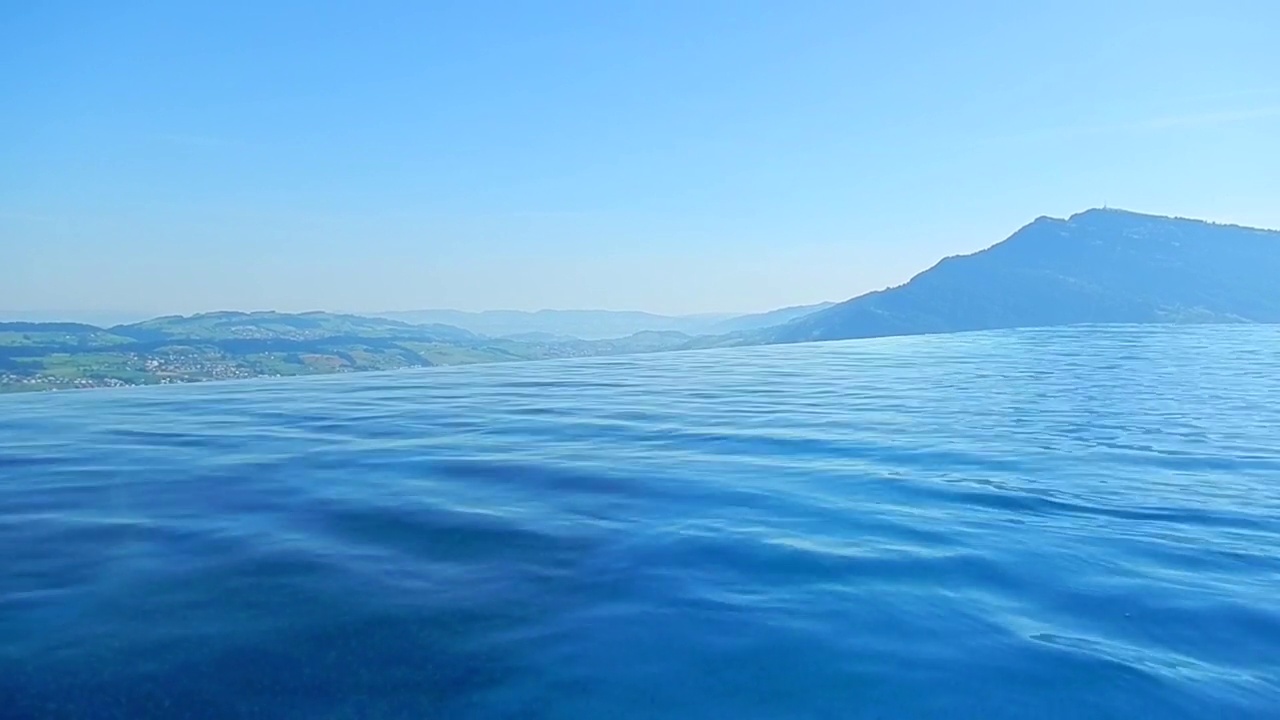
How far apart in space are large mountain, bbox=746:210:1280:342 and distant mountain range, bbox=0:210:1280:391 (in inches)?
15.1

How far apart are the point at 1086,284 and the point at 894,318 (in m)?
44.4

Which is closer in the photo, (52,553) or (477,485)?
(52,553)

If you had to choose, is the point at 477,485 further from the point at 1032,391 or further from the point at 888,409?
the point at 1032,391

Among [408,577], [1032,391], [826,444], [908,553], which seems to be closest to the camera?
[408,577]

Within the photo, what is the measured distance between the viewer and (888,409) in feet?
28.2

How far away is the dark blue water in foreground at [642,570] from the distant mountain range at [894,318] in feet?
88.2

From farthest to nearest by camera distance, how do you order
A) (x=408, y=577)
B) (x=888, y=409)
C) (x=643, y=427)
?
(x=888, y=409) < (x=643, y=427) < (x=408, y=577)

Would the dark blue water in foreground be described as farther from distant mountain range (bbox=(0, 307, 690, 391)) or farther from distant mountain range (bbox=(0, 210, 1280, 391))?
distant mountain range (bbox=(0, 210, 1280, 391))

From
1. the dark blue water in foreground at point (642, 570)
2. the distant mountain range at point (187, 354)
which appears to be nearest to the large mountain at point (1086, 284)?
the distant mountain range at point (187, 354)

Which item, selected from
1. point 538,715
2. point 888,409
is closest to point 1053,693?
point 538,715

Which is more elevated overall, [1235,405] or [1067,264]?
[1067,264]

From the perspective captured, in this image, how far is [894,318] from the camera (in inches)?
4663

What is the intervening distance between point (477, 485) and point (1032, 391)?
8011 millimetres

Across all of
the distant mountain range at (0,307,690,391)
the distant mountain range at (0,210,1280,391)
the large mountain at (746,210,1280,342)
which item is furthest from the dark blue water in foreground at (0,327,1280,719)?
the large mountain at (746,210,1280,342)
